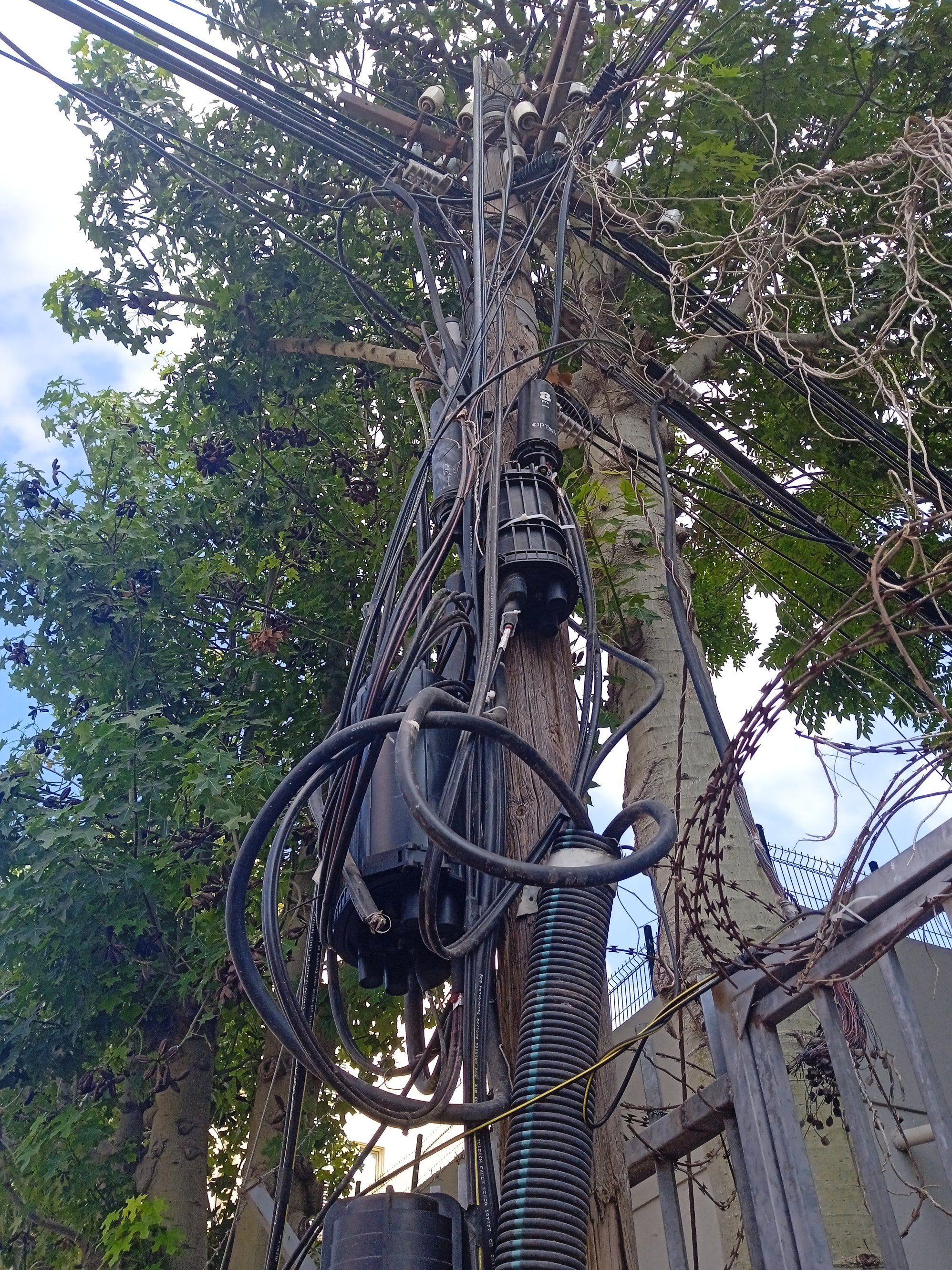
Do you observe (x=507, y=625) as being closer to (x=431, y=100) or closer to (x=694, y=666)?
(x=694, y=666)

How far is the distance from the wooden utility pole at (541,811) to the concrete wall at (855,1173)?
0.97m

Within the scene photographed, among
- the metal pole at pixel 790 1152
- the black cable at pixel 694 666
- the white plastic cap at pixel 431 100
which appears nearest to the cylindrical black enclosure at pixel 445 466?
the black cable at pixel 694 666

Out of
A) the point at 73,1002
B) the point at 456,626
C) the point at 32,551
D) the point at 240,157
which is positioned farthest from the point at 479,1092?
the point at 240,157

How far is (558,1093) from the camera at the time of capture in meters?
1.76

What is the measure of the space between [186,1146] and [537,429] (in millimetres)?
3939

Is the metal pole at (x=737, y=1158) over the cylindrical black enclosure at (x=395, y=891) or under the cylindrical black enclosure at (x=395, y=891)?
under

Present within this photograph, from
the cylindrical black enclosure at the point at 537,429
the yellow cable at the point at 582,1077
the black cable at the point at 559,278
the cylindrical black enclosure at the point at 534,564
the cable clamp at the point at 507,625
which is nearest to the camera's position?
the yellow cable at the point at 582,1077

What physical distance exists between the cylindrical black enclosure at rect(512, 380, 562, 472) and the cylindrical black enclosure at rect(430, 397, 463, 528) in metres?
0.21

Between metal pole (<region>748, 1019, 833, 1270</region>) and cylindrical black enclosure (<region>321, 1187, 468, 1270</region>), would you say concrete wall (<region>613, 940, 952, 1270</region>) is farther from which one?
cylindrical black enclosure (<region>321, 1187, 468, 1270</region>)

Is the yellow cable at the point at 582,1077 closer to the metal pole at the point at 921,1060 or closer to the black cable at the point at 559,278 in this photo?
the metal pole at the point at 921,1060

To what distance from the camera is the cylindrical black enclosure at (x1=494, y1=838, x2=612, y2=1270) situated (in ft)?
5.28

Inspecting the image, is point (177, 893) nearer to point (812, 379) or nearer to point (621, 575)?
point (621, 575)

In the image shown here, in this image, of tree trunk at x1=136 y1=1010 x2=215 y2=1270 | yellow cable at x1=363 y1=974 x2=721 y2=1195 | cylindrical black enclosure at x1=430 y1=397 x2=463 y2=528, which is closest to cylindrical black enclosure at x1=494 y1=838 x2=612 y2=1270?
yellow cable at x1=363 y1=974 x2=721 y2=1195

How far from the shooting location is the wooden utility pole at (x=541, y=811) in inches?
76.5
